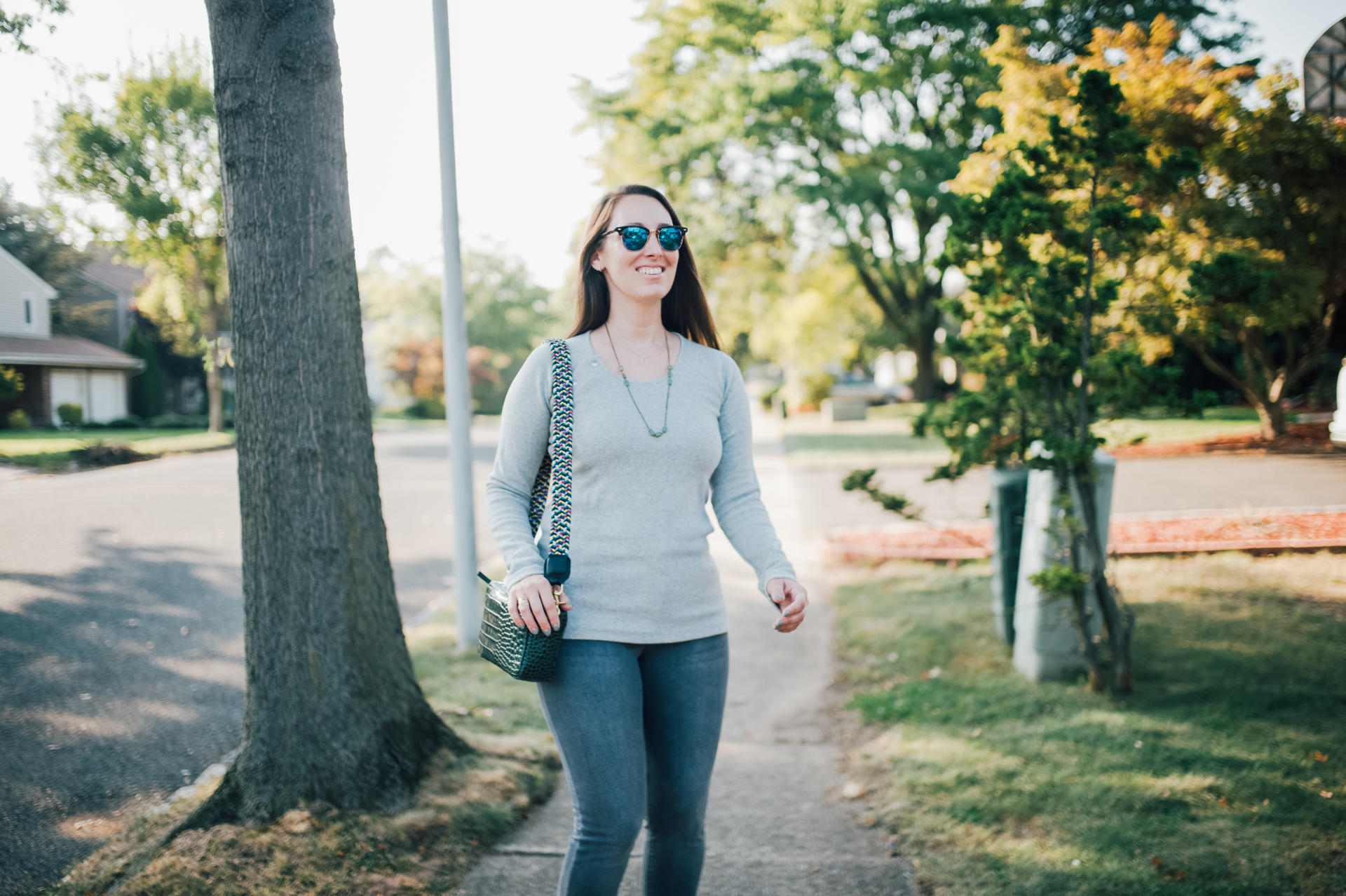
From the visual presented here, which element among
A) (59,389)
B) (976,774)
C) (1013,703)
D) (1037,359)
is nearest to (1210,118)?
(1037,359)

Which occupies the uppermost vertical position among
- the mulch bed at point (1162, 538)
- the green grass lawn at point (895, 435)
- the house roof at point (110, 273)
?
the house roof at point (110, 273)

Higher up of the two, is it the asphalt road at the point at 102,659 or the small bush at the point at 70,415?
the small bush at the point at 70,415

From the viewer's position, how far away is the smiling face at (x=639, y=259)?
229 centimetres

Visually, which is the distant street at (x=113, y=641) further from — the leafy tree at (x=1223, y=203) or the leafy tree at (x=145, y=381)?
the leafy tree at (x=1223, y=203)

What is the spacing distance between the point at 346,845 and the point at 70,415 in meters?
2.32

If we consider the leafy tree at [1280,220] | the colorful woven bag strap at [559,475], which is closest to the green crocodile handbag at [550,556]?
the colorful woven bag strap at [559,475]

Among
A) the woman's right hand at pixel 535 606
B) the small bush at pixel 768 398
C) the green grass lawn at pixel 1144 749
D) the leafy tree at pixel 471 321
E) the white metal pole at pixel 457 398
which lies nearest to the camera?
the woman's right hand at pixel 535 606

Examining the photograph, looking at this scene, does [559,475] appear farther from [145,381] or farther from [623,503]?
[145,381]

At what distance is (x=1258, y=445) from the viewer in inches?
340

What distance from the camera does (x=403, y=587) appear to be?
815cm

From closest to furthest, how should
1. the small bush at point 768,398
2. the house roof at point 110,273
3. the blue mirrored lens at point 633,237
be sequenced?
the blue mirrored lens at point 633,237
the house roof at point 110,273
the small bush at point 768,398

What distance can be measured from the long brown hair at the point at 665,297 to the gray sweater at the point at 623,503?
0.54ft

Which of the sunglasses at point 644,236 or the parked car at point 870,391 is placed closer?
the sunglasses at point 644,236

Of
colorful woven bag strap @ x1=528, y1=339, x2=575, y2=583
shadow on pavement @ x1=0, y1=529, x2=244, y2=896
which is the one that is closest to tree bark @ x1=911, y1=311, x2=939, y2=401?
shadow on pavement @ x1=0, y1=529, x2=244, y2=896
